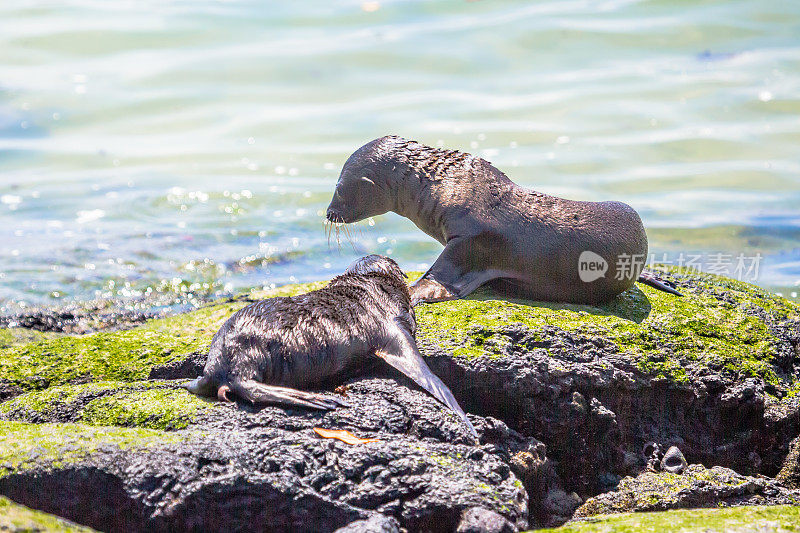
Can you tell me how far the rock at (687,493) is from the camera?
14.7ft

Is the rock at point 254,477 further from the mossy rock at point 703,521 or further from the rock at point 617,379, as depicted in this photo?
the rock at point 617,379

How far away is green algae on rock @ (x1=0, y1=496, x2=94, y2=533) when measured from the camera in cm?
307

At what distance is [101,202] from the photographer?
13750 millimetres

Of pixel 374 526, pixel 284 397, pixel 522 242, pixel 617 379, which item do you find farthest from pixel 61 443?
pixel 522 242

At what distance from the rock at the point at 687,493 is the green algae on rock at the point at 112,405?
2025 millimetres

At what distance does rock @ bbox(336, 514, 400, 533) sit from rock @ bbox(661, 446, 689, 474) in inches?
71.9

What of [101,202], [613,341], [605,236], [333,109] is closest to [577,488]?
[613,341]

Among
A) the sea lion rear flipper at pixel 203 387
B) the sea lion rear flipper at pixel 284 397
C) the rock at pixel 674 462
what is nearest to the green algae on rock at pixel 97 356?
the sea lion rear flipper at pixel 203 387

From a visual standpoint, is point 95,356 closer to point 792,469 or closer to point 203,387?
point 203,387

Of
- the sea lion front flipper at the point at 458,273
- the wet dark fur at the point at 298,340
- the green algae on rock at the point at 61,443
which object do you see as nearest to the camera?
the green algae on rock at the point at 61,443

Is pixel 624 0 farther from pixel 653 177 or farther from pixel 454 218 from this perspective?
pixel 454 218

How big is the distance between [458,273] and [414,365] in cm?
181

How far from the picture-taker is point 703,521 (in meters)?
3.79

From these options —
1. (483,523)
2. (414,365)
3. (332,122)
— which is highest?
(332,122)
